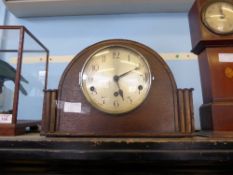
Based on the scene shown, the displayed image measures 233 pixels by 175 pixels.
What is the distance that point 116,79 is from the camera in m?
0.68

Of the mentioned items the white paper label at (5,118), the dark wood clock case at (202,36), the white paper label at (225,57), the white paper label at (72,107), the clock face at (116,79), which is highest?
the dark wood clock case at (202,36)

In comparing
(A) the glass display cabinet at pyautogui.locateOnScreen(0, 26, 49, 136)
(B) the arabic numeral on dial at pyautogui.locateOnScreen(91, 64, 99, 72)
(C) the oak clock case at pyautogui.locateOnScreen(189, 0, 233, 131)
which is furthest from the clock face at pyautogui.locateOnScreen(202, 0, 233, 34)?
(A) the glass display cabinet at pyautogui.locateOnScreen(0, 26, 49, 136)

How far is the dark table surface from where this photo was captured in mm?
525

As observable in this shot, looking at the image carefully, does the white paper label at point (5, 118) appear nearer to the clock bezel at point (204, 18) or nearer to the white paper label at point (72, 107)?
the white paper label at point (72, 107)

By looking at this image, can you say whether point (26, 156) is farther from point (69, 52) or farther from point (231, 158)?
point (69, 52)

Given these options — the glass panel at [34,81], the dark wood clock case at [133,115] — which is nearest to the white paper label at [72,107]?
the dark wood clock case at [133,115]

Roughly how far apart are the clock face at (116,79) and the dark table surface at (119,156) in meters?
0.14

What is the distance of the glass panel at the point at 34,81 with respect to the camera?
94 centimetres

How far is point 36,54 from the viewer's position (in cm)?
101

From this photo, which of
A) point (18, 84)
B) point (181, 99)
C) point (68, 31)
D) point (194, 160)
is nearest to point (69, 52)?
point (68, 31)

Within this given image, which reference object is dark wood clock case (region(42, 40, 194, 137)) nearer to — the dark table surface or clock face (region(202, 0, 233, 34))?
the dark table surface

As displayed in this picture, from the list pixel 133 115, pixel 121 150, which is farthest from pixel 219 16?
pixel 121 150

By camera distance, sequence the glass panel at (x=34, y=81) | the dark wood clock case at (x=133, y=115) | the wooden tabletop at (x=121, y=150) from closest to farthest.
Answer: the wooden tabletop at (x=121, y=150), the dark wood clock case at (x=133, y=115), the glass panel at (x=34, y=81)

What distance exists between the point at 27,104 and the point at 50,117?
37cm
